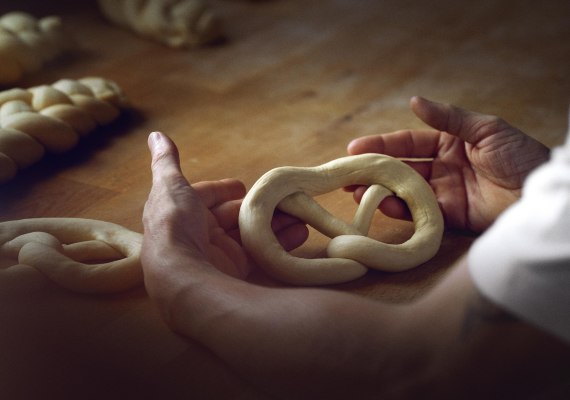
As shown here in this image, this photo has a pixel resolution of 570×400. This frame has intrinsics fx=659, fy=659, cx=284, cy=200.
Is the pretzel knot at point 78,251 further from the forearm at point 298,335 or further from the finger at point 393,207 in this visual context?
the finger at point 393,207

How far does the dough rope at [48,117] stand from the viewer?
1.62 m

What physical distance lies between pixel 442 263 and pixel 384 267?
0.13m

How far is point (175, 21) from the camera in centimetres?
238

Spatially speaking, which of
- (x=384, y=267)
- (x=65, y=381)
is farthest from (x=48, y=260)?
(x=384, y=267)

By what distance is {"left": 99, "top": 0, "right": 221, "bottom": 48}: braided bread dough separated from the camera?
2.38m

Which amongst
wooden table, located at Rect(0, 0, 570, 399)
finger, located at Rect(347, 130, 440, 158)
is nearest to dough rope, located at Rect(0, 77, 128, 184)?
wooden table, located at Rect(0, 0, 570, 399)

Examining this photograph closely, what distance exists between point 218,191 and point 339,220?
0.26 m

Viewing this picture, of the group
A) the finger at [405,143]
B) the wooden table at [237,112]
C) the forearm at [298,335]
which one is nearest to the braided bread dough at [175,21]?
the wooden table at [237,112]

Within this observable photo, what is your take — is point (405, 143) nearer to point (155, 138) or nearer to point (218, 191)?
point (218, 191)

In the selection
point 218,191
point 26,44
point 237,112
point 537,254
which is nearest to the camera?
point 537,254

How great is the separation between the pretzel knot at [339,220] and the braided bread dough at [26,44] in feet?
3.97

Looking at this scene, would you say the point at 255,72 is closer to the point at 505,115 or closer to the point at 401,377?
the point at 505,115

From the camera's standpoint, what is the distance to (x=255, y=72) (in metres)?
2.24

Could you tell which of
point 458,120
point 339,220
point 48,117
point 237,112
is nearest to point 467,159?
point 458,120
